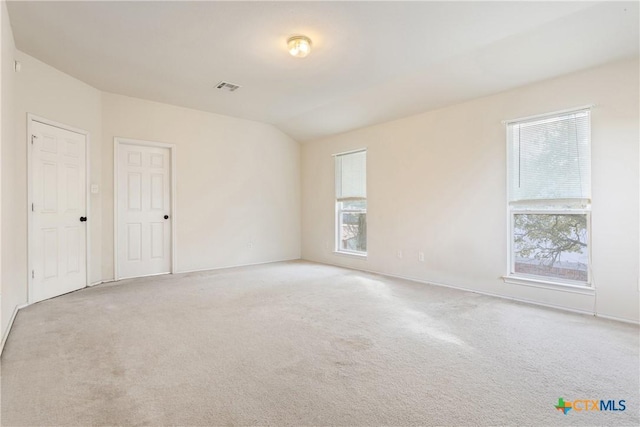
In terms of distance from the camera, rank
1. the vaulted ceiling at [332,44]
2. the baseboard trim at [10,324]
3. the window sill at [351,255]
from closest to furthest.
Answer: the baseboard trim at [10,324], the vaulted ceiling at [332,44], the window sill at [351,255]

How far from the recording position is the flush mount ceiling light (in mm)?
3047

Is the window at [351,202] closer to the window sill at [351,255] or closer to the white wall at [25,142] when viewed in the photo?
the window sill at [351,255]

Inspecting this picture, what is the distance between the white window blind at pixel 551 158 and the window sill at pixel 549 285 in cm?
90

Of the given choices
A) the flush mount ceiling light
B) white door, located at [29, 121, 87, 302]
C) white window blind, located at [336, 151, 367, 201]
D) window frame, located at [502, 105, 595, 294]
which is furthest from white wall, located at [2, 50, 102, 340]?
window frame, located at [502, 105, 595, 294]

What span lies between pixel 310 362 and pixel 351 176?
13.3ft

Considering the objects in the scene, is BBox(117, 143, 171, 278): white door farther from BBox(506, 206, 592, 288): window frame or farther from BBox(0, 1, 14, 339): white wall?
BBox(506, 206, 592, 288): window frame

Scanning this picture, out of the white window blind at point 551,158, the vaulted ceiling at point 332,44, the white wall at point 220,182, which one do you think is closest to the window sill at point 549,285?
the white window blind at point 551,158

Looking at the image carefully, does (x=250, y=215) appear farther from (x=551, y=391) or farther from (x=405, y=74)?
(x=551, y=391)

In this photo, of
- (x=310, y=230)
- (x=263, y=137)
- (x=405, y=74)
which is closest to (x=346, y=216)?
(x=310, y=230)

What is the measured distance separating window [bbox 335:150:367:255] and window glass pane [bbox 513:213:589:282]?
244 cm

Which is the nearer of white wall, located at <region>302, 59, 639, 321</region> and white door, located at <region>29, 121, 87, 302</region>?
white wall, located at <region>302, 59, 639, 321</region>

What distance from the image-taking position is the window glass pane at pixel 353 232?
572 cm

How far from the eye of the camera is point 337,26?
289 centimetres

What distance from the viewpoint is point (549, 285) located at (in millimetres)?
3521
